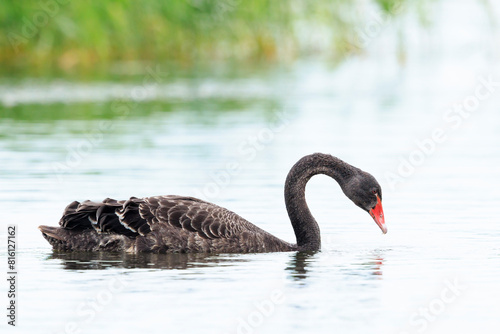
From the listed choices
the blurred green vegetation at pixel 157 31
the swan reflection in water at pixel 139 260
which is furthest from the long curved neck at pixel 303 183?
the blurred green vegetation at pixel 157 31

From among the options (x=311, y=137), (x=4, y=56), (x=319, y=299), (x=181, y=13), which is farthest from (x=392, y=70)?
(x=319, y=299)

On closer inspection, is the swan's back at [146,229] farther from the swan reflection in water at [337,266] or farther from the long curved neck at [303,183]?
the long curved neck at [303,183]

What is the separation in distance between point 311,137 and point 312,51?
25.9m

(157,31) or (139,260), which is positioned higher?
(157,31)

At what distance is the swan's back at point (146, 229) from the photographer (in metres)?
9.26

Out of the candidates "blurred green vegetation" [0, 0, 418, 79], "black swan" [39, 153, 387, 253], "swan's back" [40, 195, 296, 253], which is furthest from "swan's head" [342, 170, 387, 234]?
"blurred green vegetation" [0, 0, 418, 79]

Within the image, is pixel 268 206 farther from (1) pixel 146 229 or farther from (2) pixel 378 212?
(1) pixel 146 229

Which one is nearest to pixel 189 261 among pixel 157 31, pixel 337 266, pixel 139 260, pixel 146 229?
pixel 139 260

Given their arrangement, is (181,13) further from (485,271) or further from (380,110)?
(485,271)

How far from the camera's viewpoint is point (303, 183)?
10000 mm

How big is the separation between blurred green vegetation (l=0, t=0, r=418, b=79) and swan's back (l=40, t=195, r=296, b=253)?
74.0 feet

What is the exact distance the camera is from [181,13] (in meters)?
35.1

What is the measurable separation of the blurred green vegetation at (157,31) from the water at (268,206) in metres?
5.05

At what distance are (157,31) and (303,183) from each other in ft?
89.5
